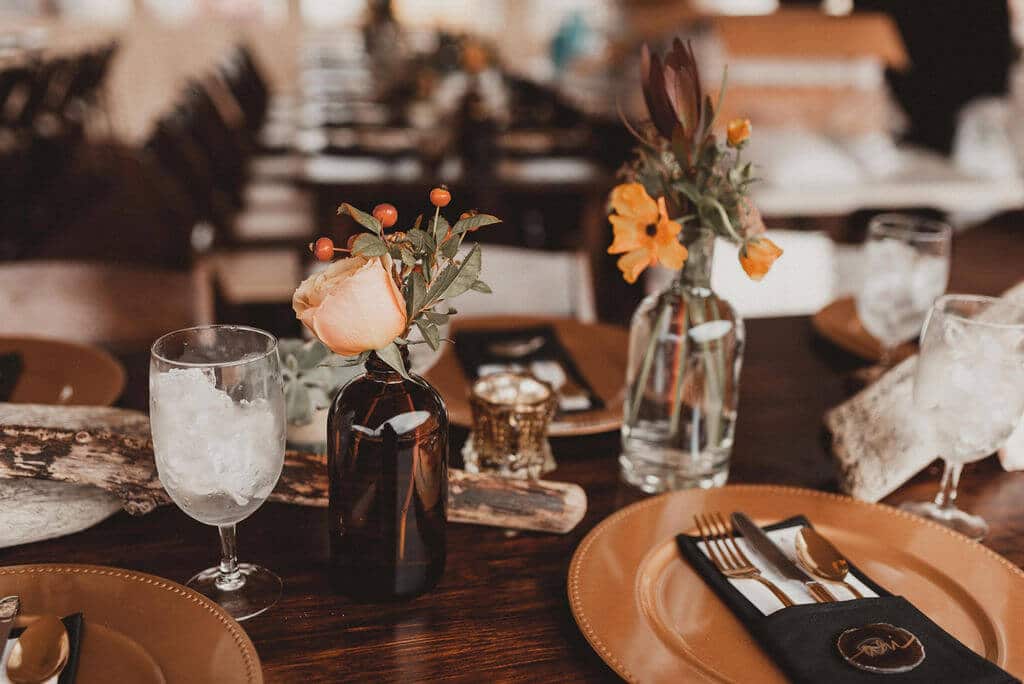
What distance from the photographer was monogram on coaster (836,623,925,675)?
2.29 feet

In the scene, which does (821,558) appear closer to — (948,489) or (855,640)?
(855,640)

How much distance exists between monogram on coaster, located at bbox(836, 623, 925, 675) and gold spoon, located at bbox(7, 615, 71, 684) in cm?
59

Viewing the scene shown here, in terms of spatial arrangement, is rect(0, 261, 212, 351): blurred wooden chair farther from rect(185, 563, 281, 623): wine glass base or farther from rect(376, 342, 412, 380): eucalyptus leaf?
rect(376, 342, 412, 380): eucalyptus leaf

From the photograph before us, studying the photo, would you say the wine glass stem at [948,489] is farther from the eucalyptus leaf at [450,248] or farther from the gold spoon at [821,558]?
the eucalyptus leaf at [450,248]

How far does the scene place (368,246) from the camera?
0.69 m

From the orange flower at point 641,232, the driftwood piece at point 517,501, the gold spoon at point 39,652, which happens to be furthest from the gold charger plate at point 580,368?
the gold spoon at point 39,652

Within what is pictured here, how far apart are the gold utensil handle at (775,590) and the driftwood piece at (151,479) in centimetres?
18

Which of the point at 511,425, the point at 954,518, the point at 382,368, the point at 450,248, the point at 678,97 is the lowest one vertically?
the point at 954,518

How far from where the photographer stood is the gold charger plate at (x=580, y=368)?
113 cm

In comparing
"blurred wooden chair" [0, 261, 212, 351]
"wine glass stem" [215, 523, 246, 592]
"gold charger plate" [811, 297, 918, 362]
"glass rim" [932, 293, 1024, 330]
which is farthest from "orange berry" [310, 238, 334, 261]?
"gold charger plate" [811, 297, 918, 362]

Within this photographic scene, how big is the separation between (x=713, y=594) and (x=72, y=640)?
1.72 ft

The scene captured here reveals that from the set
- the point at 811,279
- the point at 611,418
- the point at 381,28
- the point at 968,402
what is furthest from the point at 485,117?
the point at 381,28

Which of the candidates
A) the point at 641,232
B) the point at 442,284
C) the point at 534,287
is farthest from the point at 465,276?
the point at 534,287

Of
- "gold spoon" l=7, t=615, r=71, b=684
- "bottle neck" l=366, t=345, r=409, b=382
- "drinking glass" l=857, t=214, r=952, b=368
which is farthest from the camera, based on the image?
"drinking glass" l=857, t=214, r=952, b=368
